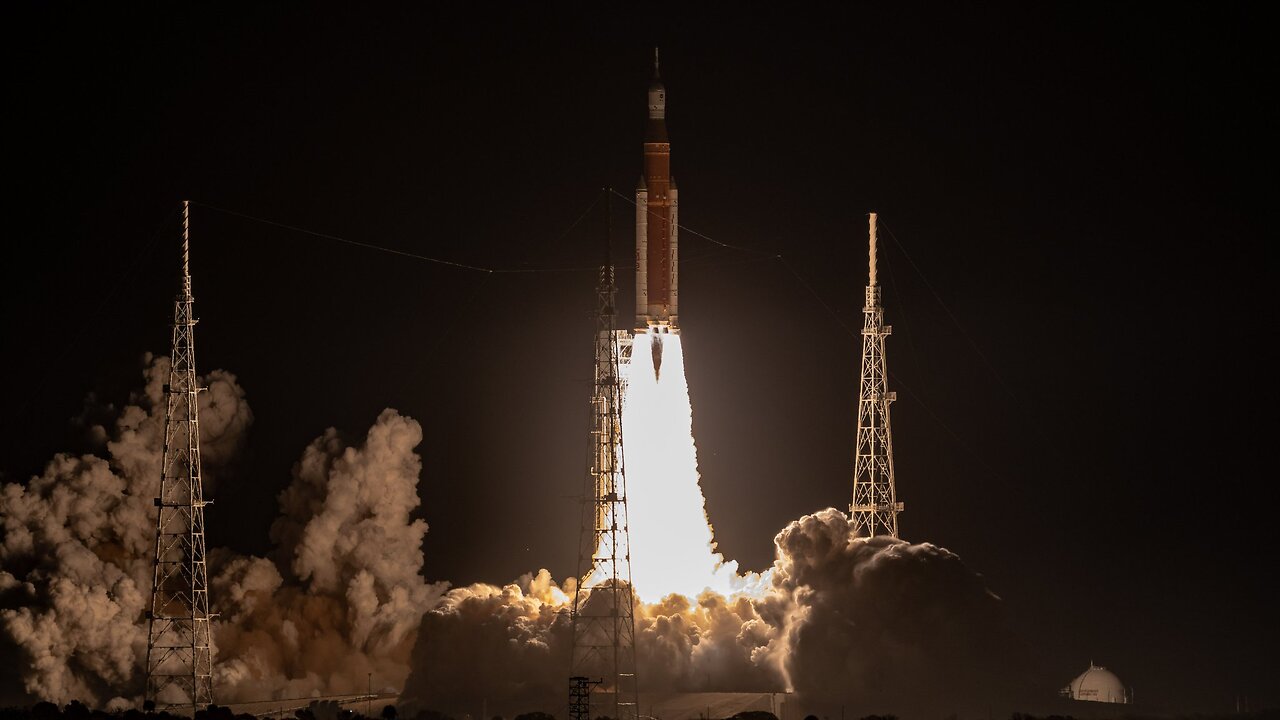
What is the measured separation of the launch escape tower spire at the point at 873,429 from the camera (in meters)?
63.5

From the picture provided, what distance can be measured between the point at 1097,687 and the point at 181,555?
26037 mm

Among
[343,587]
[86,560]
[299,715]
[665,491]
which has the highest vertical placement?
[665,491]

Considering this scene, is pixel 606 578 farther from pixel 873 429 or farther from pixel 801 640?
pixel 873 429

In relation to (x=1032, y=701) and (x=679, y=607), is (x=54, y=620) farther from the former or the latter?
(x=1032, y=701)

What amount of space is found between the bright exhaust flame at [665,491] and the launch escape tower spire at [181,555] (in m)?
11.2

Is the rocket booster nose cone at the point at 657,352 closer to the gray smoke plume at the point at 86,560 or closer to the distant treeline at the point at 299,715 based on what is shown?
the distant treeline at the point at 299,715

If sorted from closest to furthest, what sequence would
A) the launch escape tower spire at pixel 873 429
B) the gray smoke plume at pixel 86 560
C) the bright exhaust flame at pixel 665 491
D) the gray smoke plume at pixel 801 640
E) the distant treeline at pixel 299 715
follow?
the distant treeline at pixel 299 715 < the gray smoke plume at pixel 801 640 < the launch escape tower spire at pixel 873 429 < the gray smoke plume at pixel 86 560 < the bright exhaust flame at pixel 665 491

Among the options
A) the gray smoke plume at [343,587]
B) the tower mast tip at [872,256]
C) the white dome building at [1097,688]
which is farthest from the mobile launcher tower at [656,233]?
the white dome building at [1097,688]

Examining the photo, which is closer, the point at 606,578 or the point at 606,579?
the point at 606,579

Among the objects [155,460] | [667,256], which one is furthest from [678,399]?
[155,460]

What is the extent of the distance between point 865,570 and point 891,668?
96.3 inches

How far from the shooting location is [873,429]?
63844 millimetres

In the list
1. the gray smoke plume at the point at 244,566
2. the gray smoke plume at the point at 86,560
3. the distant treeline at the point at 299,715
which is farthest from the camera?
the gray smoke plume at the point at 244,566

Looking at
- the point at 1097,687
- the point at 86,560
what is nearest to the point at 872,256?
the point at 1097,687
